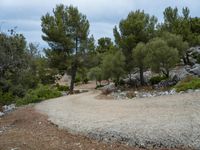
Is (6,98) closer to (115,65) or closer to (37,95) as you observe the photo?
(37,95)

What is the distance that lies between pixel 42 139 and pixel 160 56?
25195mm

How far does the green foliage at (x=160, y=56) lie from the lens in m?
38.3

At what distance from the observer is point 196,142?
11.6 metres

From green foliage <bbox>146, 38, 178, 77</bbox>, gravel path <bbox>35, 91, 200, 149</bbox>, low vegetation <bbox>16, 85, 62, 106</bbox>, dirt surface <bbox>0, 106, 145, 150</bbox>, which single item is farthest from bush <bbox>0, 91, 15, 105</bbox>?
gravel path <bbox>35, 91, 200, 149</bbox>

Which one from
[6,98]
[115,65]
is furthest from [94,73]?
[6,98]

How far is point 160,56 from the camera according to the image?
38.2 meters

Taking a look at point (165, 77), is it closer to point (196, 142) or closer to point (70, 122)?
point (70, 122)

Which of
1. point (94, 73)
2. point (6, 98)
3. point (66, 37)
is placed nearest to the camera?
point (6, 98)

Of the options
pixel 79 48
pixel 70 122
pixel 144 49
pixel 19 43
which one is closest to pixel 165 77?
pixel 144 49

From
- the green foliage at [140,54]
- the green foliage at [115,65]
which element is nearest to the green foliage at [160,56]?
the green foliage at [140,54]

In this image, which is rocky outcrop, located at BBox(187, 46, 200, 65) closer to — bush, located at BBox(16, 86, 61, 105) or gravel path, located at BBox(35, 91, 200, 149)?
bush, located at BBox(16, 86, 61, 105)

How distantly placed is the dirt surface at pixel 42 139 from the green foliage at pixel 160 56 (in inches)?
813

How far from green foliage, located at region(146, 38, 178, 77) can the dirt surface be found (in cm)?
2065

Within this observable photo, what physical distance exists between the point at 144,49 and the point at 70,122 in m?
23.4
